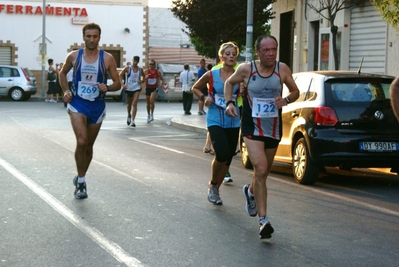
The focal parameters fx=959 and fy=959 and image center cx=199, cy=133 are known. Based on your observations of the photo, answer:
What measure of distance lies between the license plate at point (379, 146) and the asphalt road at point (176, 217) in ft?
1.71

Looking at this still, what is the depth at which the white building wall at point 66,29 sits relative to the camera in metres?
53.1

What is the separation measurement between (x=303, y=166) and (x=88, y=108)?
3296 millimetres

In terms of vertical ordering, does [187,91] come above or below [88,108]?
below

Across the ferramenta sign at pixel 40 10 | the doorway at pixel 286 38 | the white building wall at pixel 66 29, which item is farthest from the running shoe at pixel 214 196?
the ferramenta sign at pixel 40 10

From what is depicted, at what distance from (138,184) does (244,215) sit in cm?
269

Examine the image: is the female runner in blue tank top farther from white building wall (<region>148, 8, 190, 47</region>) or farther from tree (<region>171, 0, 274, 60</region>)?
white building wall (<region>148, 8, 190, 47</region>)

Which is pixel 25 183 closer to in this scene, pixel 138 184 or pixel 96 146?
pixel 138 184

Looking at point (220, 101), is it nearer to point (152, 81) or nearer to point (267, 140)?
point (267, 140)

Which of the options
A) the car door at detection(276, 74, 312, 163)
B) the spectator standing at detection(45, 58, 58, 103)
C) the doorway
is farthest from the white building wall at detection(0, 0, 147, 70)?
the car door at detection(276, 74, 312, 163)

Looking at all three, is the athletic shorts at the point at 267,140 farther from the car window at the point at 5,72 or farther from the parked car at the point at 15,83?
the car window at the point at 5,72

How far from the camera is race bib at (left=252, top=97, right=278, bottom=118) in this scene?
28.0ft

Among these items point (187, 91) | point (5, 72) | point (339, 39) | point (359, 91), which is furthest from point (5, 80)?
point (359, 91)

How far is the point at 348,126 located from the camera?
39.8ft

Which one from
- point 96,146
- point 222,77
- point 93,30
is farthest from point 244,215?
point 96,146
